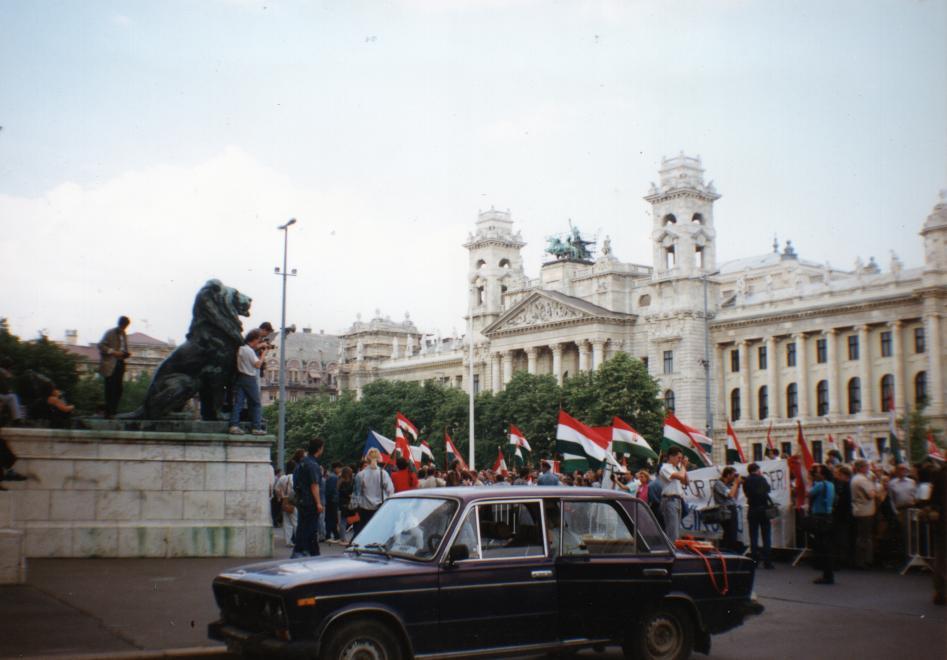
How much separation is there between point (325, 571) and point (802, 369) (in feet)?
233

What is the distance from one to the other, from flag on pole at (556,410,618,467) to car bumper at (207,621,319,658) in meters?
16.7

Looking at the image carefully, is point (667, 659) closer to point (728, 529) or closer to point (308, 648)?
point (308, 648)

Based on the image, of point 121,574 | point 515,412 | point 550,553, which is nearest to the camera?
point 550,553

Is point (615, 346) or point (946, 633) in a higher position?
point (615, 346)

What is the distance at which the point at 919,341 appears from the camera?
6900 centimetres

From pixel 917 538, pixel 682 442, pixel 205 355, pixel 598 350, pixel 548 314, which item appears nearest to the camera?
pixel 205 355

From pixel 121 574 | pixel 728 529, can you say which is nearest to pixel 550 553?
pixel 121 574

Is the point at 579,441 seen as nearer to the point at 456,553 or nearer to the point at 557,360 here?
the point at 456,553

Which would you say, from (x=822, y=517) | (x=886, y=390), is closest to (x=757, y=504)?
(x=822, y=517)

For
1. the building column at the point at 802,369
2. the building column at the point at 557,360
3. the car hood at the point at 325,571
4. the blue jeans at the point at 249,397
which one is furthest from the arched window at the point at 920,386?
the car hood at the point at 325,571

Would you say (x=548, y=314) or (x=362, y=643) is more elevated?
(x=548, y=314)

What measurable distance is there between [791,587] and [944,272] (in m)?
56.5

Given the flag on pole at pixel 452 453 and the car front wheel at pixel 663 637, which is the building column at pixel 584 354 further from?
the car front wheel at pixel 663 637

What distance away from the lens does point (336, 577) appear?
26.8ft
